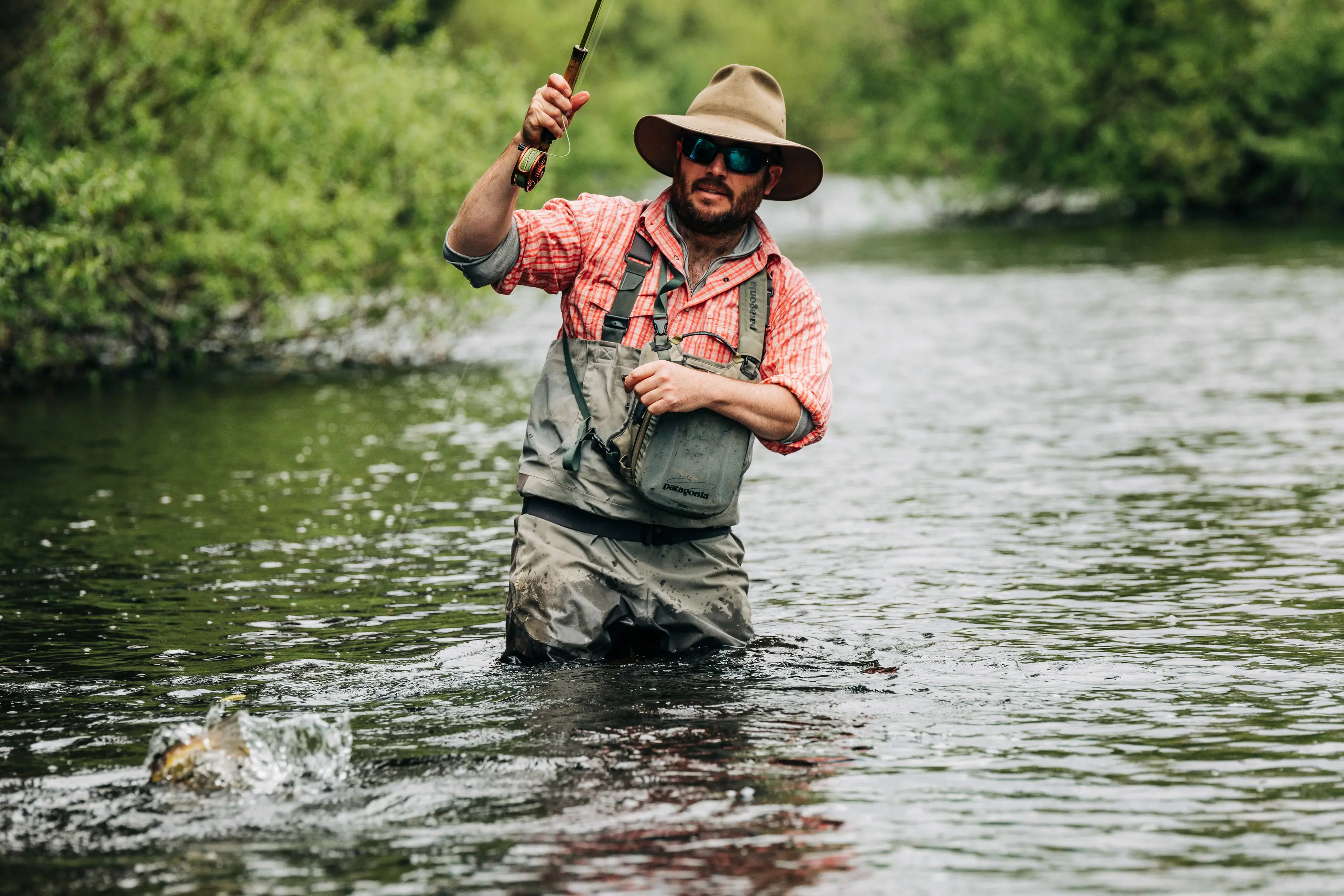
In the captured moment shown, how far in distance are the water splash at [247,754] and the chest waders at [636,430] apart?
1221mm

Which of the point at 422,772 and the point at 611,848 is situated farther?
the point at 422,772

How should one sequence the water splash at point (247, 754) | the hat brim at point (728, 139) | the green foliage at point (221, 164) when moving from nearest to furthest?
1. the water splash at point (247, 754)
2. the hat brim at point (728, 139)
3. the green foliage at point (221, 164)

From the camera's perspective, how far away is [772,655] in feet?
22.7

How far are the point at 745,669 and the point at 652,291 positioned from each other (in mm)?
1436

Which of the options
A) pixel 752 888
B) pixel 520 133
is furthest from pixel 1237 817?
pixel 520 133

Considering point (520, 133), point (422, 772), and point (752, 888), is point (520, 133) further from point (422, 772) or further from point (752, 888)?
point (752, 888)

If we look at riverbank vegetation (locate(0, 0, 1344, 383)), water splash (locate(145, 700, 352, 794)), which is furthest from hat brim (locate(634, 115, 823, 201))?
water splash (locate(145, 700, 352, 794))

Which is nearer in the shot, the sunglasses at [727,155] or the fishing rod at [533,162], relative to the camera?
the fishing rod at [533,162]

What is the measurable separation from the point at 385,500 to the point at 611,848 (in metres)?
6.99

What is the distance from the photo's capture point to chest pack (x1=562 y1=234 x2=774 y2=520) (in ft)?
19.4

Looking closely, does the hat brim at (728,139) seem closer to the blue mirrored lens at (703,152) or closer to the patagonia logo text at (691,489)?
the blue mirrored lens at (703,152)

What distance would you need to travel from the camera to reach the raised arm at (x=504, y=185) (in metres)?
5.57

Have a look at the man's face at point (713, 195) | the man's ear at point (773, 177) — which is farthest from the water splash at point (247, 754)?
the man's ear at point (773, 177)

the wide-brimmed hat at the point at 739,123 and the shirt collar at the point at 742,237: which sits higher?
the wide-brimmed hat at the point at 739,123
